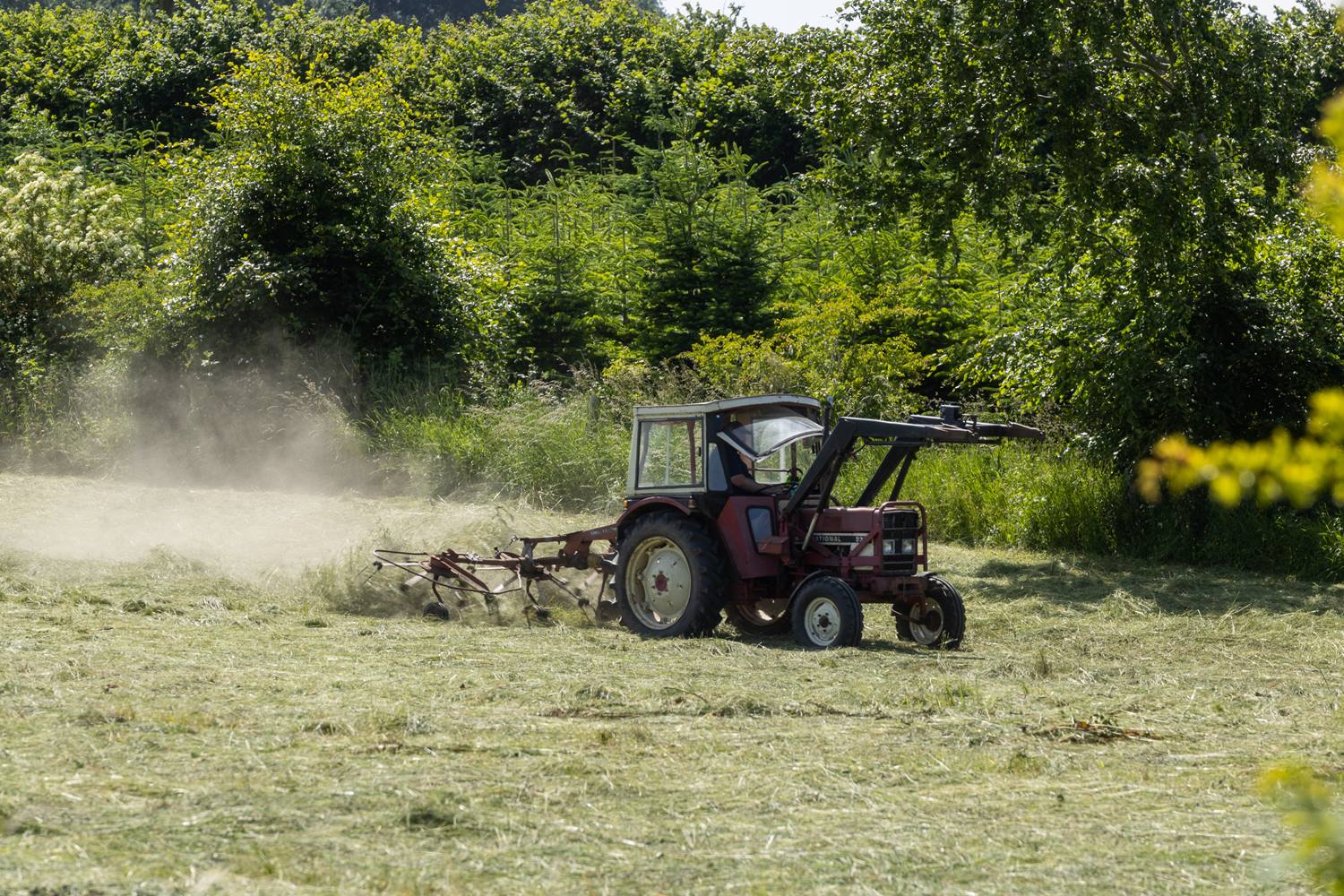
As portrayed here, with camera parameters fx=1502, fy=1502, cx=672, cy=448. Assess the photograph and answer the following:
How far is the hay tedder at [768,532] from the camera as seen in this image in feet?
34.2

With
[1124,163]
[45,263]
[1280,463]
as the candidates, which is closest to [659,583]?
[1124,163]

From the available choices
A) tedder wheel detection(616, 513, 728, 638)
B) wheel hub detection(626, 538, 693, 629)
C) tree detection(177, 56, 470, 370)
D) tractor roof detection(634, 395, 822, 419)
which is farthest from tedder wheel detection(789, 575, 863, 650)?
tree detection(177, 56, 470, 370)

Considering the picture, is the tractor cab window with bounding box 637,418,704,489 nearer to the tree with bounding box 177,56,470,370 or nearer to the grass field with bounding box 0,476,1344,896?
the grass field with bounding box 0,476,1344,896

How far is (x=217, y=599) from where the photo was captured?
38.1ft

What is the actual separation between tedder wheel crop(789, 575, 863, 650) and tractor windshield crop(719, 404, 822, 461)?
1.06 metres

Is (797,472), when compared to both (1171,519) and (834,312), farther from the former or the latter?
(834,312)

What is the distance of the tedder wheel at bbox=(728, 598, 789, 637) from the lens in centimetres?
1123

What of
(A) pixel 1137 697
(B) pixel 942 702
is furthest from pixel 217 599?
(A) pixel 1137 697

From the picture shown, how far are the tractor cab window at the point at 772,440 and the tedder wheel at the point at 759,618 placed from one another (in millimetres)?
970

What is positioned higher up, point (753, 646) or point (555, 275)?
point (555, 275)

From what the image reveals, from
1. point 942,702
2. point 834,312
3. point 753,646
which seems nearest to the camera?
point 942,702

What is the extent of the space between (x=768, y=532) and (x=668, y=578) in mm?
835

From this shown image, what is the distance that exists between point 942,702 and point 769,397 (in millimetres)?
3911

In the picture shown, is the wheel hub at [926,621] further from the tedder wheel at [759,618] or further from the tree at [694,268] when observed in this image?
the tree at [694,268]
